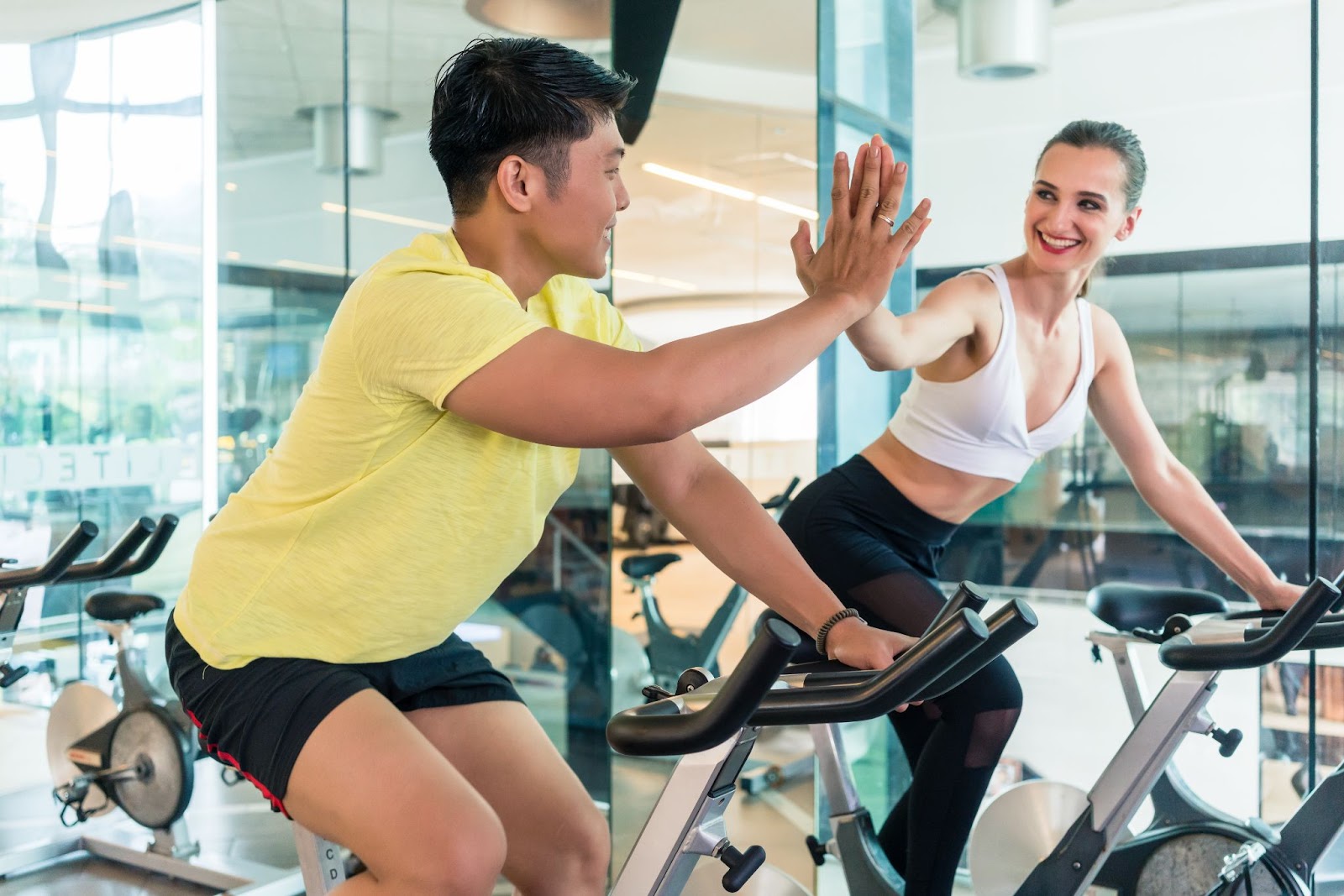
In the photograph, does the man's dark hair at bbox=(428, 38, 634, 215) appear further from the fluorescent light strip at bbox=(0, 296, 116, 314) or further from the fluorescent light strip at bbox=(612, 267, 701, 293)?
the fluorescent light strip at bbox=(0, 296, 116, 314)

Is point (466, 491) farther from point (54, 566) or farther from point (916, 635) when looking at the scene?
point (54, 566)

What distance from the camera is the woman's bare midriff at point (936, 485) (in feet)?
7.45

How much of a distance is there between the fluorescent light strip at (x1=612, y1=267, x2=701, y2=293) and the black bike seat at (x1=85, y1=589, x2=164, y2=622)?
1.68 m

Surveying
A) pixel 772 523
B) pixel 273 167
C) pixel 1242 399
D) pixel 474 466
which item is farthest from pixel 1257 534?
pixel 273 167

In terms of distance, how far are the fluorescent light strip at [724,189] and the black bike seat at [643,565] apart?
1189 millimetres

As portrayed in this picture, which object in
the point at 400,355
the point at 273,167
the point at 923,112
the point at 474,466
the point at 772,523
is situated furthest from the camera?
the point at 273,167

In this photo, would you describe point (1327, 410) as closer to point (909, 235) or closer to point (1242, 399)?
point (1242, 399)

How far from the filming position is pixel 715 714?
108cm

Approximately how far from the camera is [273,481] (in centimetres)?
150

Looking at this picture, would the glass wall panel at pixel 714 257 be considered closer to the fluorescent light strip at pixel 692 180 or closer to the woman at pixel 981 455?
the fluorescent light strip at pixel 692 180

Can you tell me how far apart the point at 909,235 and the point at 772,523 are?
434mm

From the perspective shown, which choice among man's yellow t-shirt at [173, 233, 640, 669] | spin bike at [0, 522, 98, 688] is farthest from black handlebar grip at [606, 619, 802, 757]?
spin bike at [0, 522, 98, 688]

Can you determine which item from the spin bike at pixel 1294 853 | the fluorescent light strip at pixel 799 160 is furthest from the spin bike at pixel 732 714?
the fluorescent light strip at pixel 799 160

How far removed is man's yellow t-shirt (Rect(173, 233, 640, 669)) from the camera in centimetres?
138
